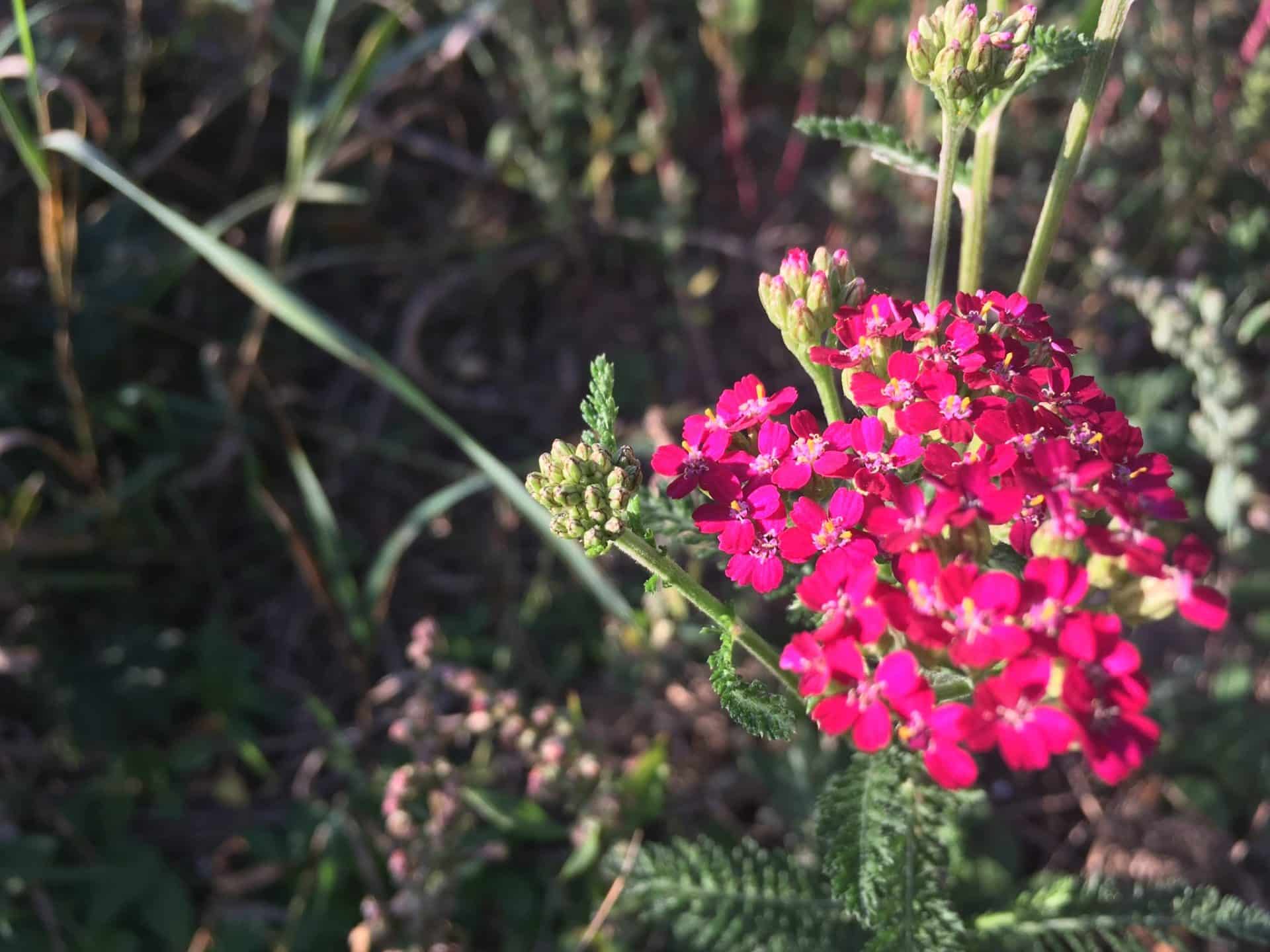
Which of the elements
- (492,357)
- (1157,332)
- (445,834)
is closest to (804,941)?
(445,834)

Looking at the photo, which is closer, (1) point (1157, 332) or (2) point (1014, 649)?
(2) point (1014, 649)

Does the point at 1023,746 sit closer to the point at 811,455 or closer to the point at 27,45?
the point at 811,455

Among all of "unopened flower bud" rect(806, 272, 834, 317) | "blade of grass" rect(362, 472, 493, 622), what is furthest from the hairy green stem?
"blade of grass" rect(362, 472, 493, 622)

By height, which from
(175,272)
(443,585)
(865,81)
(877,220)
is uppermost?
(865,81)

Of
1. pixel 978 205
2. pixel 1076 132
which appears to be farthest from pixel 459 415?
pixel 1076 132

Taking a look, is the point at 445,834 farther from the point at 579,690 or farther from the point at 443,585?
the point at 443,585

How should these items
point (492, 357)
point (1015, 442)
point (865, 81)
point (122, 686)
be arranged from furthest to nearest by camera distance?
point (865, 81) < point (492, 357) < point (122, 686) < point (1015, 442)
